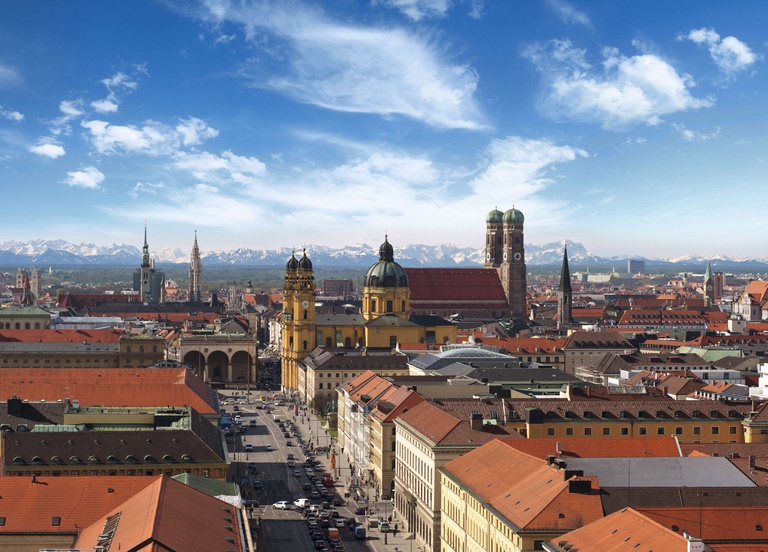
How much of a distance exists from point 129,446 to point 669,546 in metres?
45.1

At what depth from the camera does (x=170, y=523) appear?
5672 centimetres

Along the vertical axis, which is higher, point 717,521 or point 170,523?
point 170,523

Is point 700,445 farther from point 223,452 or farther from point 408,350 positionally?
point 408,350

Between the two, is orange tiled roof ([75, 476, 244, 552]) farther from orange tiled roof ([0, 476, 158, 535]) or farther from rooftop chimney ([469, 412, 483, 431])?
rooftop chimney ([469, 412, 483, 431])

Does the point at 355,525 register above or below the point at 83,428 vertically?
below

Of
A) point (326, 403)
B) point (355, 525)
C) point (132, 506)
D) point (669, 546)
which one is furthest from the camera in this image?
point (326, 403)

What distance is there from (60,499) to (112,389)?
51.9m

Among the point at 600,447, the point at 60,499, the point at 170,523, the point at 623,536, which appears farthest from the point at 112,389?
the point at 623,536

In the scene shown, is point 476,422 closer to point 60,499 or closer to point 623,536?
point 60,499

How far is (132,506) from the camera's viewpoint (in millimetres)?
63375

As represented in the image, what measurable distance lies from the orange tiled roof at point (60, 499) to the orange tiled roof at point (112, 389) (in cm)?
4444

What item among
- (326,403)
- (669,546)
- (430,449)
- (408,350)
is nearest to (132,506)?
(669,546)

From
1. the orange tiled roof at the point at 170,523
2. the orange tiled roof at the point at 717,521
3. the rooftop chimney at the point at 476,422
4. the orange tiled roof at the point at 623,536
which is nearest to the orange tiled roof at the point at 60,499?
the orange tiled roof at the point at 170,523

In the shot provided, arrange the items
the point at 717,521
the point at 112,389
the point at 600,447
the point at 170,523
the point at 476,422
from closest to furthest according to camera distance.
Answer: the point at 170,523 → the point at 717,521 → the point at 600,447 → the point at 476,422 → the point at 112,389
